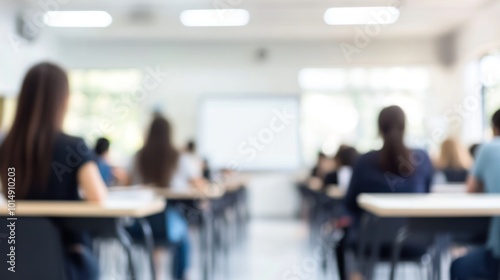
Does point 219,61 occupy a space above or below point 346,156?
above

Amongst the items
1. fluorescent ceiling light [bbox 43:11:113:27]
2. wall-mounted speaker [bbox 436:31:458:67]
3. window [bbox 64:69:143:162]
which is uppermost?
fluorescent ceiling light [bbox 43:11:113:27]

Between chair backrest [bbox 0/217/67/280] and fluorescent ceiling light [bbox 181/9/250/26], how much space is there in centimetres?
620

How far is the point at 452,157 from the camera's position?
17.5 feet

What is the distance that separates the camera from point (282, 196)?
9.26m

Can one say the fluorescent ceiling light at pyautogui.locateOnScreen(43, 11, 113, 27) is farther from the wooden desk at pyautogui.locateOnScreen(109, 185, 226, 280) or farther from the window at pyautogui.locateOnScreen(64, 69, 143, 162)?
the wooden desk at pyautogui.locateOnScreen(109, 185, 226, 280)

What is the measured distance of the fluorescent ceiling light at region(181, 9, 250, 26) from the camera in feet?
25.2

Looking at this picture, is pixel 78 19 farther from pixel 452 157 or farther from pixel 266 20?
pixel 452 157

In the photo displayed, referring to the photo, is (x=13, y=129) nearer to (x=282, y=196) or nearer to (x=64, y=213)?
(x=64, y=213)

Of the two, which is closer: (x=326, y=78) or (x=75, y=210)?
(x=75, y=210)

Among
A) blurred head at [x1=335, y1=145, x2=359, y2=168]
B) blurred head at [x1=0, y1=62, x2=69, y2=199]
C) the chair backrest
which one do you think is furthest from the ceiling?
the chair backrest

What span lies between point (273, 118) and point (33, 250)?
765cm

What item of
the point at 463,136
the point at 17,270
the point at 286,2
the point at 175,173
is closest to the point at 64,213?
the point at 17,270

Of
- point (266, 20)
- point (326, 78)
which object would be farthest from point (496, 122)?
point (326, 78)

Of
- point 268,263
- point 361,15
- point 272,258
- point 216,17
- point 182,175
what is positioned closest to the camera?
point 182,175
